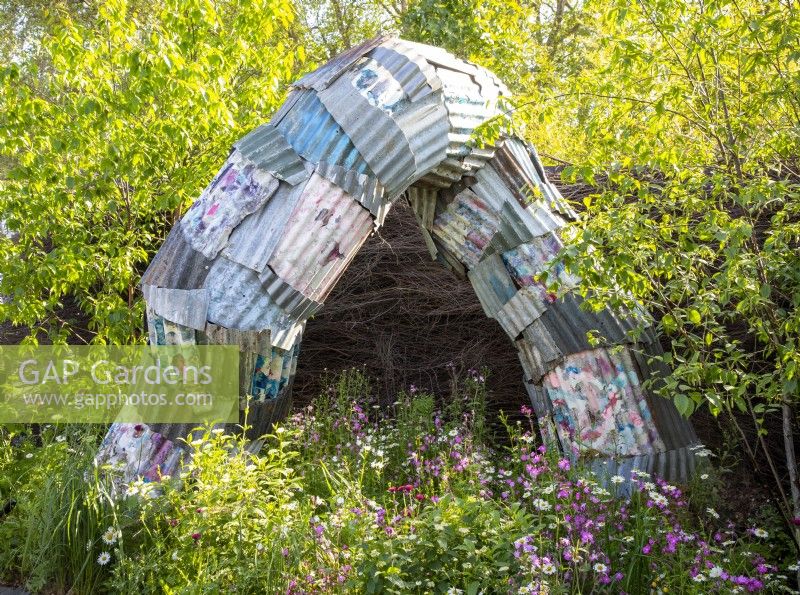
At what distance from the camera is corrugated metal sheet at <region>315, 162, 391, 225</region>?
3.90 metres

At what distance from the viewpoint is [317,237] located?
3.89m

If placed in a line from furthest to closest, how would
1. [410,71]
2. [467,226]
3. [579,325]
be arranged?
[467,226] → [579,325] → [410,71]

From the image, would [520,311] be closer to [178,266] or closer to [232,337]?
[232,337]

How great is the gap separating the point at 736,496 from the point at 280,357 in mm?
2142

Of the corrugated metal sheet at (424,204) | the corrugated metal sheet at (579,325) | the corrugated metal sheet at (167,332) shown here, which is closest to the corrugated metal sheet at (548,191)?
the corrugated metal sheet at (579,325)

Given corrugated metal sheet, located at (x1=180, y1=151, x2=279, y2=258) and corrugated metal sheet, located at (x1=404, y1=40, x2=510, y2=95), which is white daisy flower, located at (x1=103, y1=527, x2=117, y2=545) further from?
corrugated metal sheet, located at (x1=404, y1=40, x2=510, y2=95)

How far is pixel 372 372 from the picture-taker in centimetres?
647

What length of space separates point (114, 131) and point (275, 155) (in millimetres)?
1152

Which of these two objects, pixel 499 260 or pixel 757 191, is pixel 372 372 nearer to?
pixel 499 260

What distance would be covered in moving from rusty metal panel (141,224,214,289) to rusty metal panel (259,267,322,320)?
0.84 ft

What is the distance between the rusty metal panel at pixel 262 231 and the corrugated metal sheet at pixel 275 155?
50 mm

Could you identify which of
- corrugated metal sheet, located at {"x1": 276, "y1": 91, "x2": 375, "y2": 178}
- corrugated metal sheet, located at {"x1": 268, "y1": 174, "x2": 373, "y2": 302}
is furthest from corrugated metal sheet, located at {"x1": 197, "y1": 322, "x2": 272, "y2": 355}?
corrugated metal sheet, located at {"x1": 276, "y1": 91, "x2": 375, "y2": 178}

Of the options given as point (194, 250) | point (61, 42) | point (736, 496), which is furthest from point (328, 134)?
point (736, 496)

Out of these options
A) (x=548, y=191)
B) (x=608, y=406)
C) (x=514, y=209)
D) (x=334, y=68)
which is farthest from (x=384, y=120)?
(x=608, y=406)
